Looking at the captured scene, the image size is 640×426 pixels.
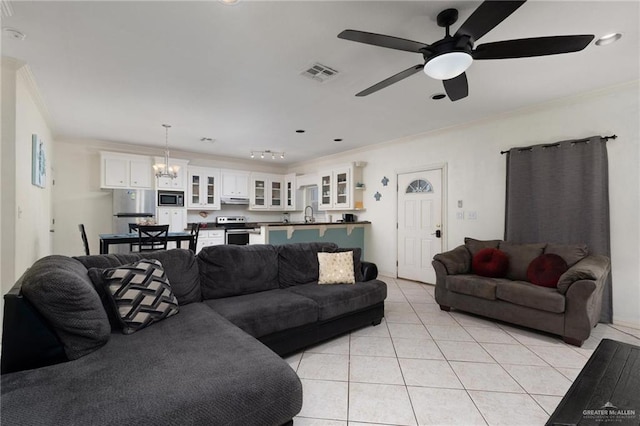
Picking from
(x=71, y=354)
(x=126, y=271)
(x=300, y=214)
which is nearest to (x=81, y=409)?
(x=71, y=354)

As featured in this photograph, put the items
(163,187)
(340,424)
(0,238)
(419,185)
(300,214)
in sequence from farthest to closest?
(300,214) → (163,187) → (419,185) → (0,238) → (340,424)

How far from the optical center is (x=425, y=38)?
7.64ft

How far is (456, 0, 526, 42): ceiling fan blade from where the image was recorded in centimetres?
149

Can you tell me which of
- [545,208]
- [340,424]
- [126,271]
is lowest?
[340,424]

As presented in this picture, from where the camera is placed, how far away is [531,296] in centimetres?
291

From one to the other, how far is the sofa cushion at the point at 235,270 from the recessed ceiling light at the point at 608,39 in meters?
3.35

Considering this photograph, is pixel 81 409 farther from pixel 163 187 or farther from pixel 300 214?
pixel 300 214

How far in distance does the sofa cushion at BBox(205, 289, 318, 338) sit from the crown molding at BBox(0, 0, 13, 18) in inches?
96.4

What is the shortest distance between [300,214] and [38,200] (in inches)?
204

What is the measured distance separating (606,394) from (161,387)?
1.90 metres

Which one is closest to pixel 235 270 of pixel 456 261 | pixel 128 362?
pixel 128 362

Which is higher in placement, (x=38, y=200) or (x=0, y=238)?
(x=38, y=200)

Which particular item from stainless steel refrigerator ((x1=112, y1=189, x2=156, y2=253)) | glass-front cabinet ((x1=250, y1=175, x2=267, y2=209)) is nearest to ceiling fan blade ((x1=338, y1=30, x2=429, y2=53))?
stainless steel refrigerator ((x1=112, y1=189, x2=156, y2=253))

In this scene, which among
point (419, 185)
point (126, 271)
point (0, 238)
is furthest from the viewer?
point (419, 185)
